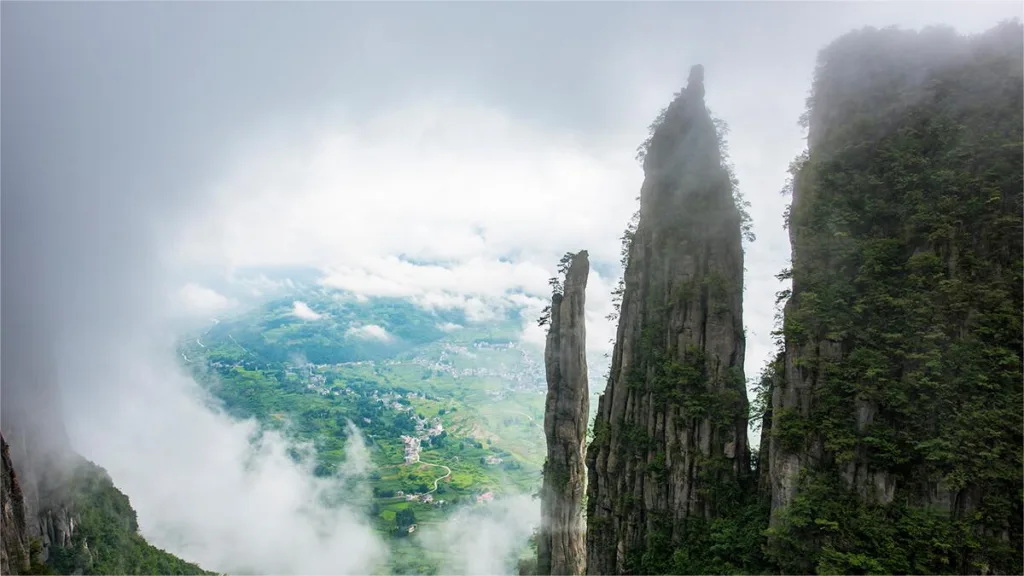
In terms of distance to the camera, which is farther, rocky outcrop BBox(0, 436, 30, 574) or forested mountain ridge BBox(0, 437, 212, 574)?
forested mountain ridge BBox(0, 437, 212, 574)

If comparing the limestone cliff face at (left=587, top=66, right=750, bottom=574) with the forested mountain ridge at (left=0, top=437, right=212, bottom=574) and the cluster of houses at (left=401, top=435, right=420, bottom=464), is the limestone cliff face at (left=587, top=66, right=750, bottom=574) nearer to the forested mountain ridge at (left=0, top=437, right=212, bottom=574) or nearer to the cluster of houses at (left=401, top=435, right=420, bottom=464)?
the forested mountain ridge at (left=0, top=437, right=212, bottom=574)

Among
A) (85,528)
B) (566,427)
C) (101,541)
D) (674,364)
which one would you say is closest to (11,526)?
(566,427)

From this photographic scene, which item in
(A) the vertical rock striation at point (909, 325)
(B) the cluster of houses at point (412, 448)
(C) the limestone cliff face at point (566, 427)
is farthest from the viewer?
(B) the cluster of houses at point (412, 448)

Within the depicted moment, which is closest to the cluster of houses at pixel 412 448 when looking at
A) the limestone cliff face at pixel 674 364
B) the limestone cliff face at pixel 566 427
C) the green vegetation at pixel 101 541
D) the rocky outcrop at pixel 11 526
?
the green vegetation at pixel 101 541

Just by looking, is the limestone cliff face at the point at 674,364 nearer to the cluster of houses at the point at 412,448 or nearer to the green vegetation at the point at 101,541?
the green vegetation at the point at 101,541

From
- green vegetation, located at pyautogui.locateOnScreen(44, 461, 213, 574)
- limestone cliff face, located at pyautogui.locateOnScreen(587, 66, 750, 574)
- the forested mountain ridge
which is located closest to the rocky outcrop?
the forested mountain ridge

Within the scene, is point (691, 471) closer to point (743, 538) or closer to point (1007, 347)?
point (743, 538)

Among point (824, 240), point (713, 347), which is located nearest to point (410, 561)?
point (713, 347)
